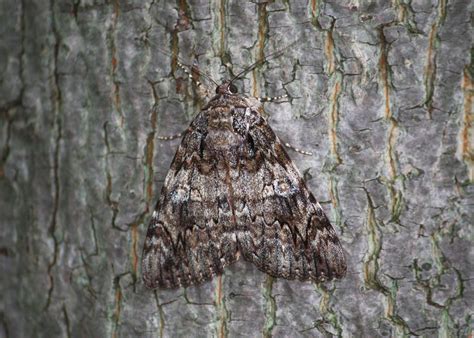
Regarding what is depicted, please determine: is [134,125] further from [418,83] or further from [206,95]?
[418,83]

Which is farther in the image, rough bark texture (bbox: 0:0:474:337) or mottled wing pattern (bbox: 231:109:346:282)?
mottled wing pattern (bbox: 231:109:346:282)

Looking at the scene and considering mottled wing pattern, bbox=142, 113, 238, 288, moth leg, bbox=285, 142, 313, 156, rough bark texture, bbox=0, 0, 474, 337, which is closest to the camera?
rough bark texture, bbox=0, 0, 474, 337

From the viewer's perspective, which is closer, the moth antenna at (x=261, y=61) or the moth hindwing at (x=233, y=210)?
the moth antenna at (x=261, y=61)

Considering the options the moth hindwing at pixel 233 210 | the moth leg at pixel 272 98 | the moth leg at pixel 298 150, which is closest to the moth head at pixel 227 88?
the moth hindwing at pixel 233 210

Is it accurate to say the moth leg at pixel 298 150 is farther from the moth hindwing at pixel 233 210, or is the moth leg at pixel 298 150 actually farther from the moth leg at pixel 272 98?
the moth leg at pixel 272 98

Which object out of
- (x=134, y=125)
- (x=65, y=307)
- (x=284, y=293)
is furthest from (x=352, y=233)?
(x=65, y=307)

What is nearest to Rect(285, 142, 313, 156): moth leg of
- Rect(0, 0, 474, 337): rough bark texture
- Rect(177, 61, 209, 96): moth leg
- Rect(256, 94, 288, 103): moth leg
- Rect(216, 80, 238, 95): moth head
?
Rect(0, 0, 474, 337): rough bark texture

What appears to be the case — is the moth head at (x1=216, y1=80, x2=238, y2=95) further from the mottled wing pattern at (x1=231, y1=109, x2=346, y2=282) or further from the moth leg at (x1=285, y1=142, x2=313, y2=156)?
the moth leg at (x1=285, y1=142, x2=313, y2=156)

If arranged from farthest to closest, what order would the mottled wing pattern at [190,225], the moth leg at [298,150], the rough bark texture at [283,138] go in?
the mottled wing pattern at [190,225]
the moth leg at [298,150]
the rough bark texture at [283,138]
